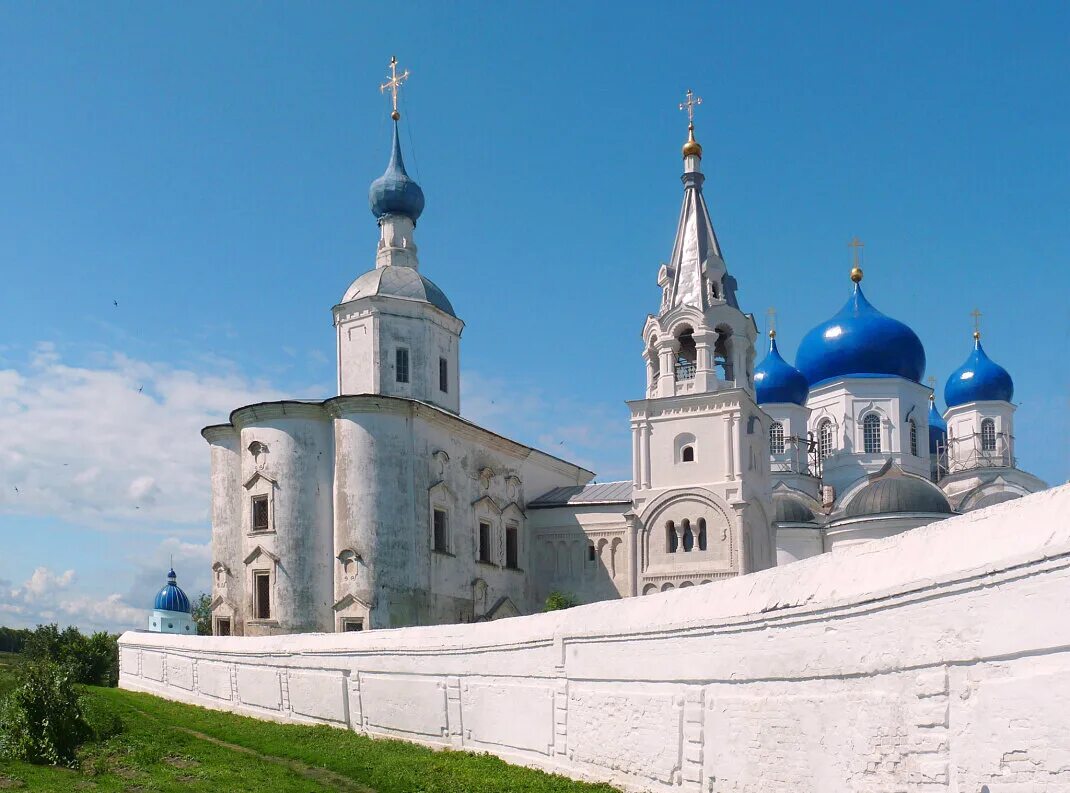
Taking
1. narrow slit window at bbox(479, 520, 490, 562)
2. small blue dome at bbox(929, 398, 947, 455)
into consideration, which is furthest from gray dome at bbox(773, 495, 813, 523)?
small blue dome at bbox(929, 398, 947, 455)

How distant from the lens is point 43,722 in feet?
39.4

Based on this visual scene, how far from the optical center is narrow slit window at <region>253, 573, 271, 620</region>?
23.2m

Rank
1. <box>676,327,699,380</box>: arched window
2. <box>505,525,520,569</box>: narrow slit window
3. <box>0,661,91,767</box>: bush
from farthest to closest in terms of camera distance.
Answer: <box>505,525,520,569</box>: narrow slit window < <box>676,327,699,380</box>: arched window < <box>0,661,91,767</box>: bush

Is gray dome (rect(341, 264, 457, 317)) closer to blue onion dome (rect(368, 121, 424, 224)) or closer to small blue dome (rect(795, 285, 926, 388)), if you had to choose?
blue onion dome (rect(368, 121, 424, 224))

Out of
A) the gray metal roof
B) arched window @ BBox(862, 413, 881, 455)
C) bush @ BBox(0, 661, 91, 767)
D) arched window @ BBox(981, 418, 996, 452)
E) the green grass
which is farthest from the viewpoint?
arched window @ BBox(981, 418, 996, 452)

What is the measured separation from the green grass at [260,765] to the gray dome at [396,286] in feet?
46.2

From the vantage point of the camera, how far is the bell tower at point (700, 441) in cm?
2547

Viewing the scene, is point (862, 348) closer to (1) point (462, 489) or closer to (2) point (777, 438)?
(2) point (777, 438)

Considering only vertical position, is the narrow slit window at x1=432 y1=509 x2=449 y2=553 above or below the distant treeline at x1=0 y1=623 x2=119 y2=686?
above

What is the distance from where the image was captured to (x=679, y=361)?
27.2 meters

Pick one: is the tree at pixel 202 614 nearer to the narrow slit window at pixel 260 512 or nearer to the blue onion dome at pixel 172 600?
the blue onion dome at pixel 172 600

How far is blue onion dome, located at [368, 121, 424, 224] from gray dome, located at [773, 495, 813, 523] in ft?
40.7

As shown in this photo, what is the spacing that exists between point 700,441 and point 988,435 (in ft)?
55.9

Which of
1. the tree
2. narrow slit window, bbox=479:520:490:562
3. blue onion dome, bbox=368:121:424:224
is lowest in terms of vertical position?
the tree
